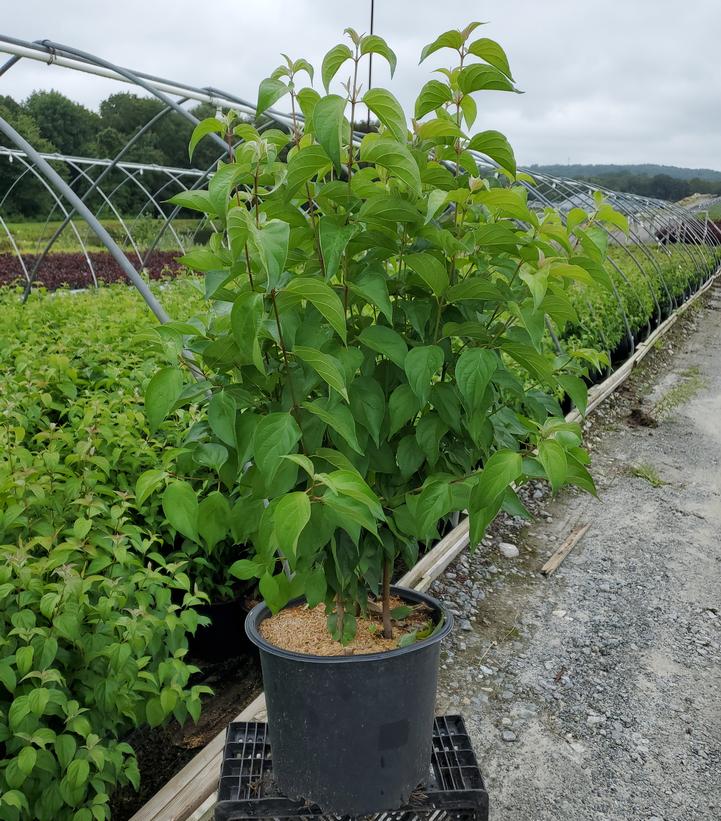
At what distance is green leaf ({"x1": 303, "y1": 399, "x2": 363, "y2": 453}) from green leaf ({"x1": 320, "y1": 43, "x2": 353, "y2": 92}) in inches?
23.0

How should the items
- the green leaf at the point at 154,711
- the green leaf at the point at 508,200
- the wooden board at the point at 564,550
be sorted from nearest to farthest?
the green leaf at the point at 508,200 < the green leaf at the point at 154,711 < the wooden board at the point at 564,550

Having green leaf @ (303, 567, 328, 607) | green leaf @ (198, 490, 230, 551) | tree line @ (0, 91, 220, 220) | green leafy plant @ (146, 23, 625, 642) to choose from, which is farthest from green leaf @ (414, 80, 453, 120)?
tree line @ (0, 91, 220, 220)

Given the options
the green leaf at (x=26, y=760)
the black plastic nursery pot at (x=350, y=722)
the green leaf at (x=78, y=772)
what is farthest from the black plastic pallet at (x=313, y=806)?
the green leaf at (x=26, y=760)

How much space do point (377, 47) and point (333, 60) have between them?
8 centimetres

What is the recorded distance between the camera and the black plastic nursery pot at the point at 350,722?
1.62 metres

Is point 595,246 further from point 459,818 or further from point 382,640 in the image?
point 459,818

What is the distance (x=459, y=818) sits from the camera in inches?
69.9

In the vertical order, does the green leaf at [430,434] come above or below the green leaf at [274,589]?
above

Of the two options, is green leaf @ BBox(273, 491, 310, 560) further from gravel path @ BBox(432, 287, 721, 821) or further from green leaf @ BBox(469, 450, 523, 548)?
gravel path @ BBox(432, 287, 721, 821)

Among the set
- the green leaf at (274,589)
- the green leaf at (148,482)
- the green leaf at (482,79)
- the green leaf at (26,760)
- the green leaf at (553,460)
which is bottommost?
the green leaf at (26,760)

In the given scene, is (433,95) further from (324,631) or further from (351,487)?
(324,631)

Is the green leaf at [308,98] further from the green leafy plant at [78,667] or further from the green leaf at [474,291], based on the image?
the green leafy plant at [78,667]

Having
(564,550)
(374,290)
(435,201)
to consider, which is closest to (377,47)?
(435,201)

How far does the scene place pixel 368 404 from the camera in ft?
4.86
